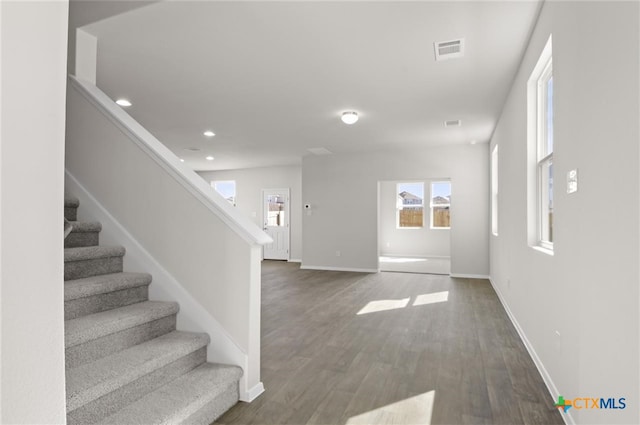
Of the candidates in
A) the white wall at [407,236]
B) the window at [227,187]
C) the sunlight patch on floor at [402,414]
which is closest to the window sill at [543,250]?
the sunlight patch on floor at [402,414]

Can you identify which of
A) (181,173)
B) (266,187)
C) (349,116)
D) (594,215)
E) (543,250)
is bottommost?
(543,250)

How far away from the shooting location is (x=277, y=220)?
10.3 meters

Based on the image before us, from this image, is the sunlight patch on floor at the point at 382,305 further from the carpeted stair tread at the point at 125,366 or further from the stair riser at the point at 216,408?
the carpeted stair tread at the point at 125,366

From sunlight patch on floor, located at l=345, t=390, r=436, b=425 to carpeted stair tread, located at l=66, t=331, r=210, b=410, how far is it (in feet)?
3.44

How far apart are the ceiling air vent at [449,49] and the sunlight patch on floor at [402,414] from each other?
9.06ft

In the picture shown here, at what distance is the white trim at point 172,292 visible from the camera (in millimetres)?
2232

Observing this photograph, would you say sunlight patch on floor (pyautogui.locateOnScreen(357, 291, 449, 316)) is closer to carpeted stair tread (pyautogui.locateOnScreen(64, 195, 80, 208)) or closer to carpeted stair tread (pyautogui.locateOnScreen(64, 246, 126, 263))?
carpeted stair tread (pyautogui.locateOnScreen(64, 246, 126, 263))

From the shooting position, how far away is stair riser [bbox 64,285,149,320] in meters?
1.95

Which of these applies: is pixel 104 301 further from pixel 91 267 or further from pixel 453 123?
pixel 453 123

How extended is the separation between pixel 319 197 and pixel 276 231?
Answer: 96.1 inches

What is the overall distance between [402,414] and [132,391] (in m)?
1.49

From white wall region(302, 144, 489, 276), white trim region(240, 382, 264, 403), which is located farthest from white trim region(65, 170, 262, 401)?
white wall region(302, 144, 489, 276)

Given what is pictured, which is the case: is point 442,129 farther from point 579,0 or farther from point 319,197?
point 579,0

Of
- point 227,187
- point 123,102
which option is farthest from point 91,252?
point 227,187
